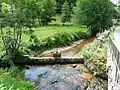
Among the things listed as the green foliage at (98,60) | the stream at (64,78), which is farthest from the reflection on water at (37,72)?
the green foliage at (98,60)

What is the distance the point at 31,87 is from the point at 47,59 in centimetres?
808

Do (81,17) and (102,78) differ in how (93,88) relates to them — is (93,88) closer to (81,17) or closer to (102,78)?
(102,78)

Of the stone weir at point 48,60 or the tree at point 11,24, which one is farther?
the stone weir at point 48,60

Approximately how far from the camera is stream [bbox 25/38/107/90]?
807 inches

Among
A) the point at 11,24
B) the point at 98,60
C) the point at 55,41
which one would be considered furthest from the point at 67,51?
the point at 98,60

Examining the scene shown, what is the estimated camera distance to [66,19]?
2408 inches

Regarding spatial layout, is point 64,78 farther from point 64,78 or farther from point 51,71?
point 51,71

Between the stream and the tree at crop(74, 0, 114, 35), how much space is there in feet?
76.6

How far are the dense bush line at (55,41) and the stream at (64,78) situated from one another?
5.79 metres

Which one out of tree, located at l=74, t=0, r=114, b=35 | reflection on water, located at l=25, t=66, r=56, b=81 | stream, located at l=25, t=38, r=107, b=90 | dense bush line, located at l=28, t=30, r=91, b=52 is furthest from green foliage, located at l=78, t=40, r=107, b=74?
tree, located at l=74, t=0, r=114, b=35

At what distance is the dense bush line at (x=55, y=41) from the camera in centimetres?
3269

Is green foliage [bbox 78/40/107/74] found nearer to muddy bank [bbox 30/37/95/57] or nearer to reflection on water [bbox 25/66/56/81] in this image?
reflection on water [bbox 25/66/56/81]

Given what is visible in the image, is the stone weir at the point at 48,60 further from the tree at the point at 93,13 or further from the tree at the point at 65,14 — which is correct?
the tree at the point at 65,14

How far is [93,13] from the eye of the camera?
4891 centimetres
